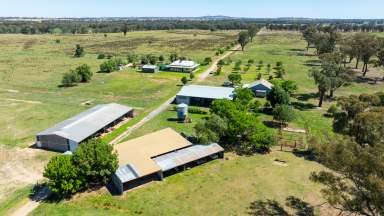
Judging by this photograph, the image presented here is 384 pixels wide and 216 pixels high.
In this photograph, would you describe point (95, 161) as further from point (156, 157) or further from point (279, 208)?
point (279, 208)

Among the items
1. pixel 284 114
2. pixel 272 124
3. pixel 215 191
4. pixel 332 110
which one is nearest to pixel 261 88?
pixel 332 110

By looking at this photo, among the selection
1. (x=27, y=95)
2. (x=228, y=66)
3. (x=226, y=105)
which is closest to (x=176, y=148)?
(x=226, y=105)

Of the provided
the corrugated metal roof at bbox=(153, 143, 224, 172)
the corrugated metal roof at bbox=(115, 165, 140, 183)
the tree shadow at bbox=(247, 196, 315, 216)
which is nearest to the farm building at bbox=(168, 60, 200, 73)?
the corrugated metal roof at bbox=(153, 143, 224, 172)

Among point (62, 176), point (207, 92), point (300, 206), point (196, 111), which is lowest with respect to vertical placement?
point (300, 206)

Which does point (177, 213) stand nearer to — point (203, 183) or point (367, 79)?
point (203, 183)

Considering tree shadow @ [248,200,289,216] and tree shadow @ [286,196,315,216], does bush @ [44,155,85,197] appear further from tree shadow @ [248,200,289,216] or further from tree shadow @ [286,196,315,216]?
tree shadow @ [286,196,315,216]
